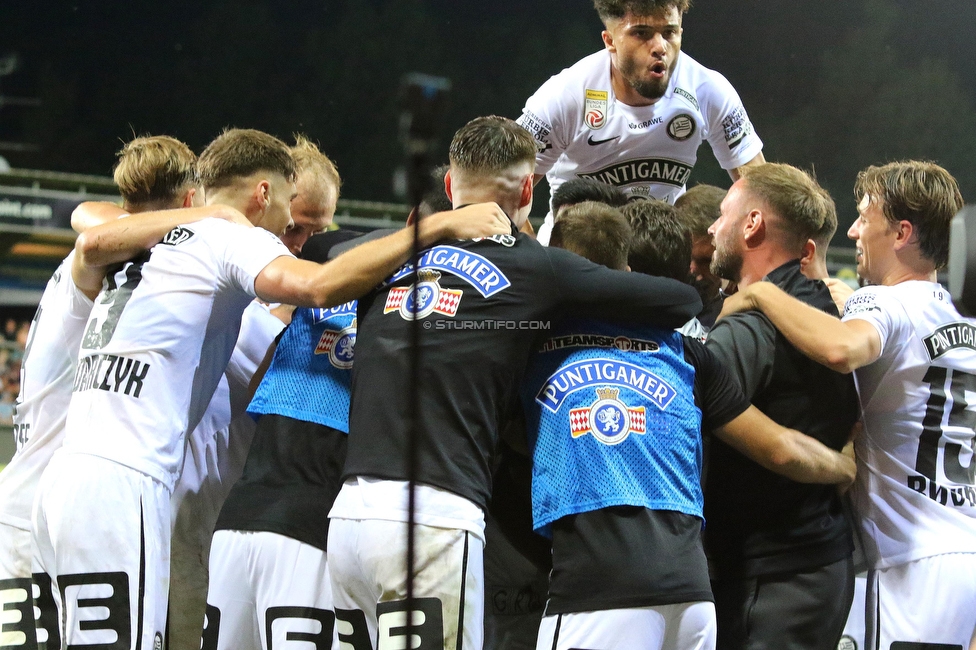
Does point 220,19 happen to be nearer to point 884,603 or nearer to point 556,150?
point 556,150

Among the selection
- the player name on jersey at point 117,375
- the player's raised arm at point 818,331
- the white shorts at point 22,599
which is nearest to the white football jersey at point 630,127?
the player's raised arm at point 818,331

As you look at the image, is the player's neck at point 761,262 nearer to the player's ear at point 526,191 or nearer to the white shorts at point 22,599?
the player's ear at point 526,191

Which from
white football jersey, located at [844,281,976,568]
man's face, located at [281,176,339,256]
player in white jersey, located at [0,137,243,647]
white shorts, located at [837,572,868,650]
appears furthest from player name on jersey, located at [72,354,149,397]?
white shorts, located at [837,572,868,650]

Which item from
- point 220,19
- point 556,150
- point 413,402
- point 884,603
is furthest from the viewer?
point 220,19

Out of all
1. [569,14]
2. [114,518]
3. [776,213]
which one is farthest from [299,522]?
[569,14]

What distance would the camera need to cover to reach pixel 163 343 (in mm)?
3029

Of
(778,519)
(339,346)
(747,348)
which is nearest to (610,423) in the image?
(747,348)

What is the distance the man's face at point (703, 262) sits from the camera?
404 cm

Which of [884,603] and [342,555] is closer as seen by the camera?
[342,555]

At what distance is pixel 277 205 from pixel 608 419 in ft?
4.77

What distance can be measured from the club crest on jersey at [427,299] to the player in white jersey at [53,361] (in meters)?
1.24

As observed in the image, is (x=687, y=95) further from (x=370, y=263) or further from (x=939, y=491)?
(x=370, y=263)

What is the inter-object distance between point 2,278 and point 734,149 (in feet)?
45.2

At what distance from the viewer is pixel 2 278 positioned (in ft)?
50.8
